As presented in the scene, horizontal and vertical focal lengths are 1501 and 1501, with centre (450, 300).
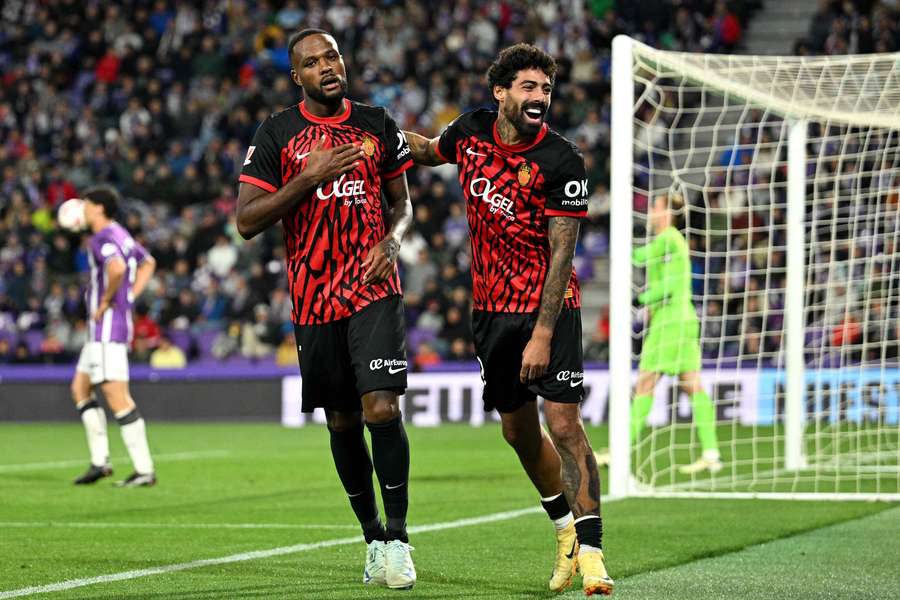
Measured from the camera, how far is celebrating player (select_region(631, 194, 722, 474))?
11.4m

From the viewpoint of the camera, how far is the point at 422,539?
768 centimetres

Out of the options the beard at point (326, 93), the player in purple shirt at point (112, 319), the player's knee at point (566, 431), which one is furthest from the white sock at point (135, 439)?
the player's knee at point (566, 431)

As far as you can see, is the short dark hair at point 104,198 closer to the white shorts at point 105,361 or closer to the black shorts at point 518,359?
the white shorts at point 105,361

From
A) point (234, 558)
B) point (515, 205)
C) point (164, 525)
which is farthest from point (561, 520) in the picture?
point (164, 525)

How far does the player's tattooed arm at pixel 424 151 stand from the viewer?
6.25 m

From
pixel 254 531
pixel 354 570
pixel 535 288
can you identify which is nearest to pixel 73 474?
pixel 254 531

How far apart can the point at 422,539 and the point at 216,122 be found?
18.2 meters

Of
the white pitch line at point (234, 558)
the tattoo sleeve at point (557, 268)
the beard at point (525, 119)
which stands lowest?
the white pitch line at point (234, 558)

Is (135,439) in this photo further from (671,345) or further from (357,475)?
(357,475)

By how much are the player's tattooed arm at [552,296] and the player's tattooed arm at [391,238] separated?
24.5 inches

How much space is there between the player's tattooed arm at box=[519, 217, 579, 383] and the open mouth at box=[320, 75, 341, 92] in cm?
103

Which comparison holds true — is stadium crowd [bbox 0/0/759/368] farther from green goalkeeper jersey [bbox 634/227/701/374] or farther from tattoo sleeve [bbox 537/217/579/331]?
tattoo sleeve [bbox 537/217/579/331]

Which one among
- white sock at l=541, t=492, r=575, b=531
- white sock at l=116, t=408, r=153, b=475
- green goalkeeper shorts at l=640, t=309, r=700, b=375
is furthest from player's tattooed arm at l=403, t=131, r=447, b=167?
green goalkeeper shorts at l=640, t=309, r=700, b=375

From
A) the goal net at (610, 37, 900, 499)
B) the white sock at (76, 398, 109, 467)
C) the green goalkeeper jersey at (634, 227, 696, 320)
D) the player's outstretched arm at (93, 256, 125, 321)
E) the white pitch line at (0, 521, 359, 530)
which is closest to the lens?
the white pitch line at (0, 521, 359, 530)
